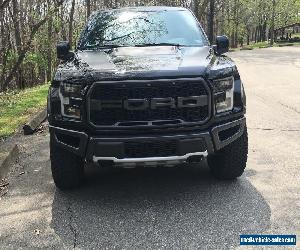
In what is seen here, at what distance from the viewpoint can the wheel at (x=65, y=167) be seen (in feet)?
15.6

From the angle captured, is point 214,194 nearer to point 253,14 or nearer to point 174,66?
point 174,66

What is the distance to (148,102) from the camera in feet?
13.8

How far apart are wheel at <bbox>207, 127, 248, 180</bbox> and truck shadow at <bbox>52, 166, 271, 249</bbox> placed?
13 cm

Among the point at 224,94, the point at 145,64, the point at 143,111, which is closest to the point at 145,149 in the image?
the point at 143,111

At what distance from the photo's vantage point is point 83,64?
4.68 metres

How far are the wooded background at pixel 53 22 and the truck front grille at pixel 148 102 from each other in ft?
25.5

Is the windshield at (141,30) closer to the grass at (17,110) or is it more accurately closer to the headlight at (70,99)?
the headlight at (70,99)

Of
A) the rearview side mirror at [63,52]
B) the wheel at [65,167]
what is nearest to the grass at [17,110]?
the rearview side mirror at [63,52]

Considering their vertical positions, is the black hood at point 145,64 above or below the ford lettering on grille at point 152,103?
above

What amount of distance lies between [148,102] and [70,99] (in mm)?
746

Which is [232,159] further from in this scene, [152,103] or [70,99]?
[70,99]

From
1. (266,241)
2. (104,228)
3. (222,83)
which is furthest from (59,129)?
(266,241)

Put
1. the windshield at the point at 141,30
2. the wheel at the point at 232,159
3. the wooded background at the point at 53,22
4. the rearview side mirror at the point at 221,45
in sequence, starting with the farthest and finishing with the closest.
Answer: the wooded background at the point at 53,22 → the rearview side mirror at the point at 221,45 → the windshield at the point at 141,30 → the wheel at the point at 232,159

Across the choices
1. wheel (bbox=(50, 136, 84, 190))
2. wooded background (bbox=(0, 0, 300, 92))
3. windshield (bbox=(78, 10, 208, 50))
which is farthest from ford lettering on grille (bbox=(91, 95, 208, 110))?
wooded background (bbox=(0, 0, 300, 92))
